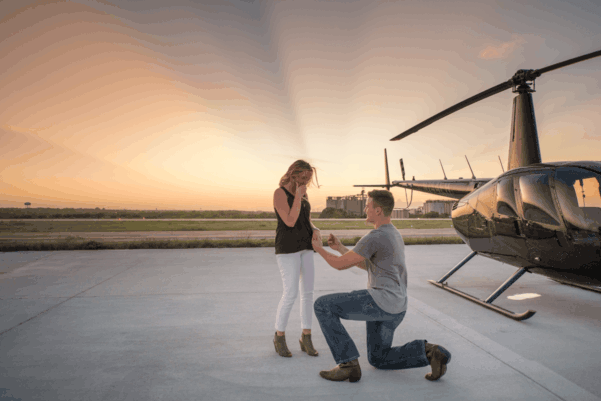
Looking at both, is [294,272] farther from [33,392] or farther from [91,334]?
[91,334]

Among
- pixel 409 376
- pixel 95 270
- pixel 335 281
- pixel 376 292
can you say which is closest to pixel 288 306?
pixel 376 292

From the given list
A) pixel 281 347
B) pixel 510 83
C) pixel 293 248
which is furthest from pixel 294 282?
pixel 510 83

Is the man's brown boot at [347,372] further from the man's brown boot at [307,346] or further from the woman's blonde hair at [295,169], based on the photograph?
the woman's blonde hair at [295,169]

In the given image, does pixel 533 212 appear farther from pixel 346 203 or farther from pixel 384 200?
pixel 346 203

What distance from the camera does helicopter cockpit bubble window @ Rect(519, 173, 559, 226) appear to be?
10.7ft

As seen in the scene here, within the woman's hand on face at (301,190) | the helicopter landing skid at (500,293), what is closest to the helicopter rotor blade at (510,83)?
the helicopter landing skid at (500,293)

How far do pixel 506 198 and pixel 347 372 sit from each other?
10.3 ft

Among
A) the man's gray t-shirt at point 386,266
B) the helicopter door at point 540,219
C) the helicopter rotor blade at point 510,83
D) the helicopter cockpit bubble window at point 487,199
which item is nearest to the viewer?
the man's gray t-shirt at point 386,266

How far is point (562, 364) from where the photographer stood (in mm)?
2652

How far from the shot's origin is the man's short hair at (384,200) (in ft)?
7.64

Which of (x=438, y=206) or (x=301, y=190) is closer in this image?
(x=301, y=190)

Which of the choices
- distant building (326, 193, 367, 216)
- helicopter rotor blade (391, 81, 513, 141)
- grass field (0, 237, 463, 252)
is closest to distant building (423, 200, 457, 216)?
distant building (326, 193, 367, 216)

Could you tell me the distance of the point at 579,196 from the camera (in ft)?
10.5

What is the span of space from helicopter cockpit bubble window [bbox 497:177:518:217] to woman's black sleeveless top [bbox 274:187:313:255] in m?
2.80
